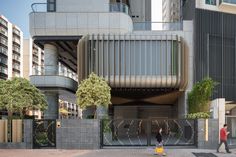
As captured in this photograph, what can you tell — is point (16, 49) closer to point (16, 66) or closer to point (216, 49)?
point (16, 66)

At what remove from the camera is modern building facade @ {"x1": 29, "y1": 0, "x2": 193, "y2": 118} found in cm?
3350

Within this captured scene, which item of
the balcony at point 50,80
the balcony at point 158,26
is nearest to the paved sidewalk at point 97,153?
the balcony at point 50,80

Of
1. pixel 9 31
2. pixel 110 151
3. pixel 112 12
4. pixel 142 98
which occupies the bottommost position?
pixel 110 151

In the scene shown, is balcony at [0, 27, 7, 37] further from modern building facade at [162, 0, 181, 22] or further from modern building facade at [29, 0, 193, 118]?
modern building facade at [29, 0, 193, 118]

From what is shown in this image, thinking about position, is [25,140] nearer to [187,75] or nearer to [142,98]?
[187,75]

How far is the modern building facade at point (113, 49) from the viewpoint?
3350cm

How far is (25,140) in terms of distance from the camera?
24.9 m

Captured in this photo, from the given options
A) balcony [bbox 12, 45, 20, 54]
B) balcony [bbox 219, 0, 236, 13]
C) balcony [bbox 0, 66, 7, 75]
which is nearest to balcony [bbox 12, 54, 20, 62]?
balcony [bbox 12, 45, 20, 54]

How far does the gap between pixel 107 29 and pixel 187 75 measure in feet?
28.8

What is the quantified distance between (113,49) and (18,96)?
9.44 meters

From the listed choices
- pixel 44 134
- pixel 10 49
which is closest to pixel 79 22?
pixel 44 134

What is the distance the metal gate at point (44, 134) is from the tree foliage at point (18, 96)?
13.8ft

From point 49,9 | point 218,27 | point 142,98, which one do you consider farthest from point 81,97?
point 142,98

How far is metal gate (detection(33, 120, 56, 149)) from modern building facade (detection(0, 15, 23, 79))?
75545 millimetres
